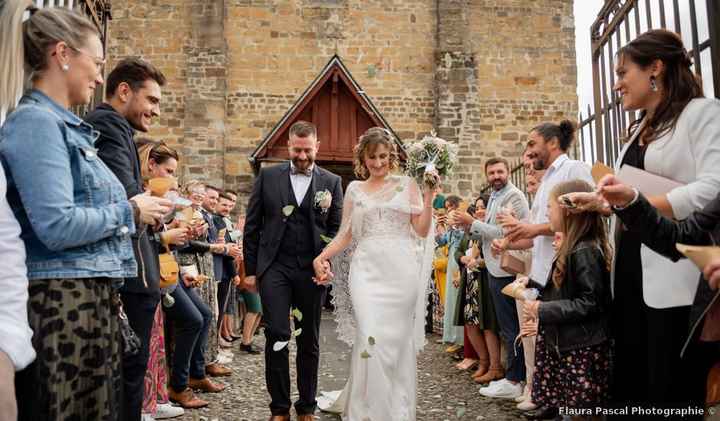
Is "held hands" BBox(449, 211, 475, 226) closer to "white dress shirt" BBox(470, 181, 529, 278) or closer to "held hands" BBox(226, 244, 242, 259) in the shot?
"white dress shirt" BBox(470, 181, 529, 278)

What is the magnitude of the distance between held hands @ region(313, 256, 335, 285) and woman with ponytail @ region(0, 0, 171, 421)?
201 cm

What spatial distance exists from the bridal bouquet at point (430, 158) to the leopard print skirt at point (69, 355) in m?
2.82

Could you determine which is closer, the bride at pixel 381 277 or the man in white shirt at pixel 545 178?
the man in white shirt at pixel 545 178

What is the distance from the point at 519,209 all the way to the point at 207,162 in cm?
1077

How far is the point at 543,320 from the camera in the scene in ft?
10.6

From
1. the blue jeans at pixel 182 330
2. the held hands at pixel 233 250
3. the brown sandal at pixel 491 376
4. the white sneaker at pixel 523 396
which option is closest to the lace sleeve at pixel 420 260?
the white sneaker at pixel 523 396

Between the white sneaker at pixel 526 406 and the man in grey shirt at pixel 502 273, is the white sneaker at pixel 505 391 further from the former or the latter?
the white sneaker at pixel 526 406

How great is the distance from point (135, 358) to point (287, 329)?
1402mm

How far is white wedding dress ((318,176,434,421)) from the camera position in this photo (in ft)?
12.9

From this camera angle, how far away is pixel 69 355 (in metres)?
1.97

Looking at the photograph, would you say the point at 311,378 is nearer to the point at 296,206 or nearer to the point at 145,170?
the point at 296,206

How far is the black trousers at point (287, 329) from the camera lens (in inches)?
164

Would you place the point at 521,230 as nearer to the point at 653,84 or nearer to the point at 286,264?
the point at 653,84

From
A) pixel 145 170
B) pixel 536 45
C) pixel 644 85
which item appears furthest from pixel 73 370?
pixel 536 45
